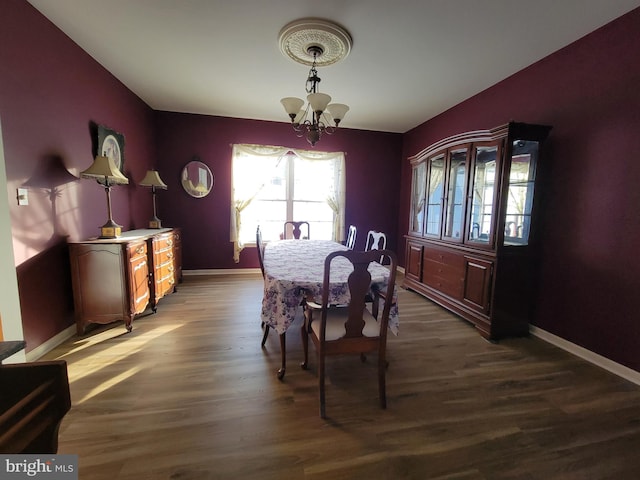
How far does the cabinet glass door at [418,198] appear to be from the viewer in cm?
383

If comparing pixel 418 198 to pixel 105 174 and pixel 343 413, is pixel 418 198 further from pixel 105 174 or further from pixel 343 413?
pixel 105 174

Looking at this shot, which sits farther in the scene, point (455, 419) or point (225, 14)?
point (225, 14)

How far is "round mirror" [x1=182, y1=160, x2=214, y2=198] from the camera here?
4.48m

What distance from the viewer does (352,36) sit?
7.78 ft

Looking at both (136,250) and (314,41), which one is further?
(136,250)

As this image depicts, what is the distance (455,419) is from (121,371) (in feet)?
7.41

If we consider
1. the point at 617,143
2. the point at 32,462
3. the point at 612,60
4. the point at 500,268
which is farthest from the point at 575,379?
the point at 32,462

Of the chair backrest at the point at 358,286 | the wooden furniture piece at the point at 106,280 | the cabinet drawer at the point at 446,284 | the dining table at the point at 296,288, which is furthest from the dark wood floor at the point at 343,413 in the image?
the cabinet drawer at the point at 446,284

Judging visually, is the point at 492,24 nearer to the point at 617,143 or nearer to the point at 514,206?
the point at 617,143

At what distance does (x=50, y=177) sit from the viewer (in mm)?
2299

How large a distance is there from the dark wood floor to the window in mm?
2537

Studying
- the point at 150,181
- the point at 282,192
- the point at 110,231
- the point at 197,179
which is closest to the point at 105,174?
the point at 110,231

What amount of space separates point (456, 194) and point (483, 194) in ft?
1.34

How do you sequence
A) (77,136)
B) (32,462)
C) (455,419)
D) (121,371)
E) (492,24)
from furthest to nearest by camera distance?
(77,136) < (492,24) < (121,371) < (455,419) < (32,462)
